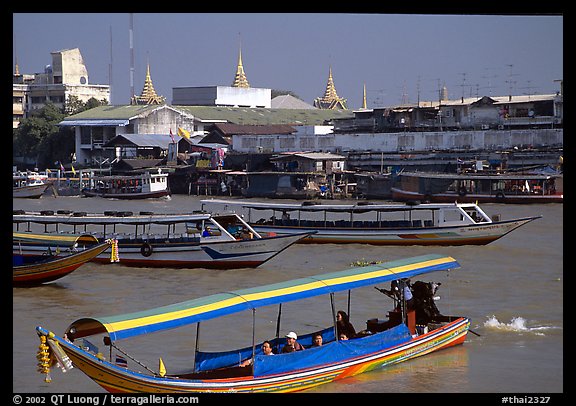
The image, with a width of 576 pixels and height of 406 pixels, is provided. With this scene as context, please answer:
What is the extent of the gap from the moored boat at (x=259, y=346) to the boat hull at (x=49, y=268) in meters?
3.08

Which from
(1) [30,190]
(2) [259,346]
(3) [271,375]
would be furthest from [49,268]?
(1) [30,190]

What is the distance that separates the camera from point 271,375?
24.7 ft

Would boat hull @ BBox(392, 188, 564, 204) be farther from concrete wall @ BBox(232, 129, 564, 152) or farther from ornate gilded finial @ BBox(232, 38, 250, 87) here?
ornate gilded finial @ BBox(232, 38, 250, 87)

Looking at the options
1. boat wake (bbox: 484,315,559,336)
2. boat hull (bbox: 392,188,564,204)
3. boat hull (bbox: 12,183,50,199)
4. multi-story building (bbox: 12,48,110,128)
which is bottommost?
boat wake (bbox: 484,315,559,336)

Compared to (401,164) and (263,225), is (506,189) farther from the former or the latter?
(263,225)

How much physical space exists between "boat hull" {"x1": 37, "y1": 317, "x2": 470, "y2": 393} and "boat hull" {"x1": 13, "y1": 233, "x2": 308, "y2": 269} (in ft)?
17.3

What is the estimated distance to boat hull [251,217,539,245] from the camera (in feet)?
55.5

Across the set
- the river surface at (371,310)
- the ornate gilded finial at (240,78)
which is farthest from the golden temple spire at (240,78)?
the river surface at (371,310)

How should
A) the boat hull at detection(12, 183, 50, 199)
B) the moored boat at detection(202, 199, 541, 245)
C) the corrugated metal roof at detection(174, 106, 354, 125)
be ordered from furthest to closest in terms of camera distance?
the corrugated metal roof at detection(174, 106, 354, 125) < the boat hull at detection(12, 183, 50, 199) < the moored boat at detection(202, 199, 541, 245)

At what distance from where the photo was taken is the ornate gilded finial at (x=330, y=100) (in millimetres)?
58188

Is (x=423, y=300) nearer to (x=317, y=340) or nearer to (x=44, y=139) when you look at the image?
(x=317, y=340)

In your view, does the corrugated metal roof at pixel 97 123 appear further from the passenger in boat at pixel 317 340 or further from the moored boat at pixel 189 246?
the passenger in boat at pixel 317 340

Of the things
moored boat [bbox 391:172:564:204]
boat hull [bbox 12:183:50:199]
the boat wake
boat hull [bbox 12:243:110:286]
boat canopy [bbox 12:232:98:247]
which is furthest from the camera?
boat hull [bbox 12:183:50:199]

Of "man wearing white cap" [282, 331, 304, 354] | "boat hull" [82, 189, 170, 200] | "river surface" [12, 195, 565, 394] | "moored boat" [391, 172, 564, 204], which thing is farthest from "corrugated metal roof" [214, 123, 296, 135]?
"man wearing white cap" [282, 331, 304, 354]
